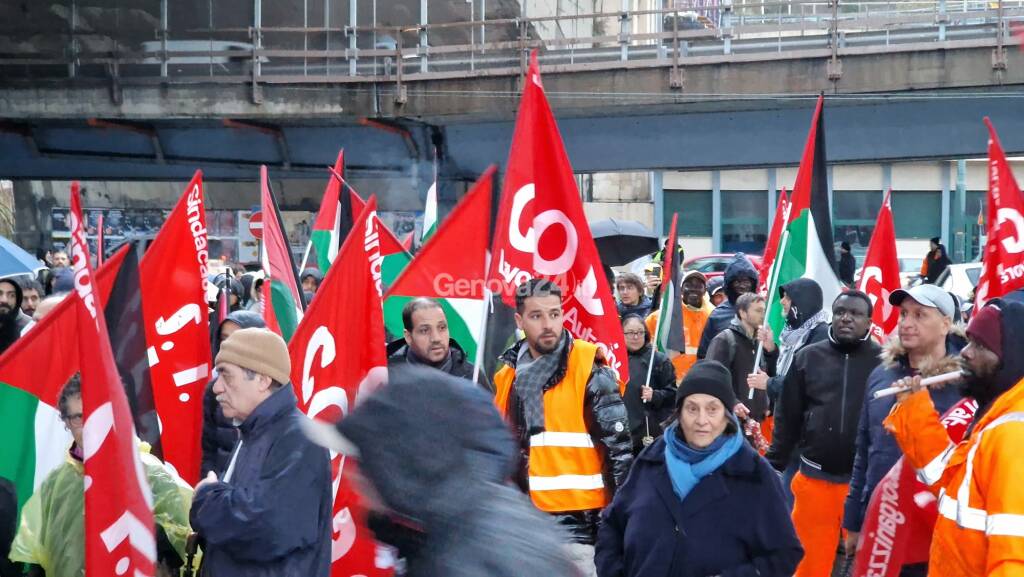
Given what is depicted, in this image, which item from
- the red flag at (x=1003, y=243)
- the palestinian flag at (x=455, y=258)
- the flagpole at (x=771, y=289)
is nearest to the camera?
the palestinian flag at (x=455, y=258)

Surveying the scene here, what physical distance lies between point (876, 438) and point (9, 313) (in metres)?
5.55

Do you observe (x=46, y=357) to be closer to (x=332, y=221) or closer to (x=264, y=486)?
(x=264, y=486)

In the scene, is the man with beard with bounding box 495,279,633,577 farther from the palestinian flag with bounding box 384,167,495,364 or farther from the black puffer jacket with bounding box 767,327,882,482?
the black puffer jacket with bounding box 767,327,882,482

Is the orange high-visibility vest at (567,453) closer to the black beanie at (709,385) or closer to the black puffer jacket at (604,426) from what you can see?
the black puffer jacket at (604,426)

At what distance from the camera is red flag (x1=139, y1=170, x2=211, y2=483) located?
679 centimetres

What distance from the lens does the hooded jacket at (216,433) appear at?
6590 mm

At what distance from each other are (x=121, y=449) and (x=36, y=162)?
27951 millimetres

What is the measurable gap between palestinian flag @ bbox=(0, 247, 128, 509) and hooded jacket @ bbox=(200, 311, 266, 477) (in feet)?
4.15

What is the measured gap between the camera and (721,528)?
4.49 meters

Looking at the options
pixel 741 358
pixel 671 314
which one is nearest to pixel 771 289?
pixel 741 358

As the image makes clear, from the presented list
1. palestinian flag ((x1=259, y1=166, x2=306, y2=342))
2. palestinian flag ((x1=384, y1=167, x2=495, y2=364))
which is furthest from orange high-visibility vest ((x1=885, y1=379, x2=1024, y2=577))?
palestinian flag ((x1=259, y1=166, x2=306, y2=342))

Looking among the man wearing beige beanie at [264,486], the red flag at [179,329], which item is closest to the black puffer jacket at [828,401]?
the red flag at [179,329]

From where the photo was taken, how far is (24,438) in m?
5.18

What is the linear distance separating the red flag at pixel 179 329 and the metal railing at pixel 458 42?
13993mm
